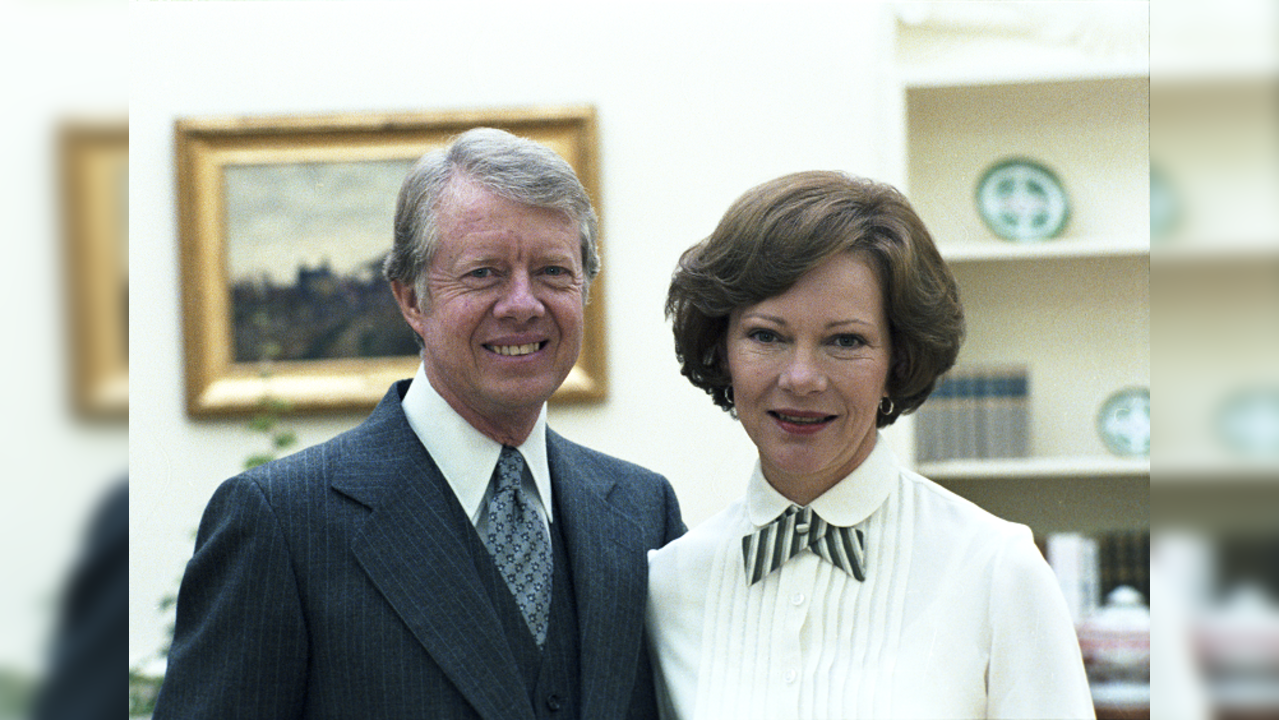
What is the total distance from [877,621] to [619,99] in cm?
225

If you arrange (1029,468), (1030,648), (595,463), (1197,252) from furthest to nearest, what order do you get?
(1029,468), (595,463), (1030,648), (1197,252)

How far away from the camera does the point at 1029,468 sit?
3275mm

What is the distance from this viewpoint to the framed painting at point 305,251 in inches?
130

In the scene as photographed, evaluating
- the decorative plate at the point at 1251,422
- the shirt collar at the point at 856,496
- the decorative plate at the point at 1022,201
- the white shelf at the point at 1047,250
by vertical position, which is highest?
the decorative plate at the point at 1022,201

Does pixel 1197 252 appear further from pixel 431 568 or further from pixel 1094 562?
pixel 1094 562

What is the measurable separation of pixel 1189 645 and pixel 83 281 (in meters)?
0.46

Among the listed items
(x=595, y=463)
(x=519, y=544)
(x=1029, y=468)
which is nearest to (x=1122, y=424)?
(x=1029, y=468)

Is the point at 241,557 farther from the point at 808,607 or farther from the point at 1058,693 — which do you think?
the point at 1058,693

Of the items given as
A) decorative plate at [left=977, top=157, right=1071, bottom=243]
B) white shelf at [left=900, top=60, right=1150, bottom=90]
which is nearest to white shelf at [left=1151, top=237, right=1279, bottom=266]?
white shelf at [left=900, top=60, right=1150, bottom=90]

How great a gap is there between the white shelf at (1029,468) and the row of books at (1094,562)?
0.59 feet

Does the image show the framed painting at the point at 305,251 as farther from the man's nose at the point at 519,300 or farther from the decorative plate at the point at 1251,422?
the decorative plate at the point at 1251,422

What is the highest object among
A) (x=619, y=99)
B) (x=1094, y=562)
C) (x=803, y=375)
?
(x=619, y=99)

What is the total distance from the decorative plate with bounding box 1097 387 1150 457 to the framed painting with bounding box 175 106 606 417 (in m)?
1.45

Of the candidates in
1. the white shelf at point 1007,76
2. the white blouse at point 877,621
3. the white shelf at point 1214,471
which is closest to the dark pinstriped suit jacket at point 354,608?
the white blouse at point 877,621
